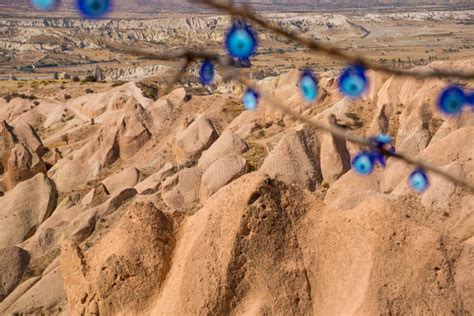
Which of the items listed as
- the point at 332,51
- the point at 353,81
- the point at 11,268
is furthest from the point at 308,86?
the point at 11,268

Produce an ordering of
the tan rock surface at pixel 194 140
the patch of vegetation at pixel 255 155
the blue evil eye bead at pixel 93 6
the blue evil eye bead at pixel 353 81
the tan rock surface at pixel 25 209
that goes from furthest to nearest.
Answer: the tan rock surface at pixel 194 140 < the patch of vegetation at pixel 255 155 < the tan rock surface at pixel 25 209 < the blue evil eye bead at pixel 353 81 < the blue evil eye bead at pixel 93 6

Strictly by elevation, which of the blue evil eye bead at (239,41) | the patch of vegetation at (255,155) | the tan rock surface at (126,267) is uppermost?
the blue evil eye bead at (239,41)

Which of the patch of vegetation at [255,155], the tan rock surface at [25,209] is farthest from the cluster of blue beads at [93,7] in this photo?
the tan rock surface at [25,209]

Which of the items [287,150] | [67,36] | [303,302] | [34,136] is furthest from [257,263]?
[67,36]

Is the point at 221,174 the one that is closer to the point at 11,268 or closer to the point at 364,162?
the point at 11,268

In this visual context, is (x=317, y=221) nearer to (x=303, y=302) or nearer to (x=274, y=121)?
(x=303, y=302)

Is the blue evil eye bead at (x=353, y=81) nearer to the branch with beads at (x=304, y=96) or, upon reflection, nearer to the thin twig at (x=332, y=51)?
the branch with beads at (x=304, y=96)

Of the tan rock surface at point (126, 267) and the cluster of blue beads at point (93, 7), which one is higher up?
the cluster of blue beads at point (93, 7)
